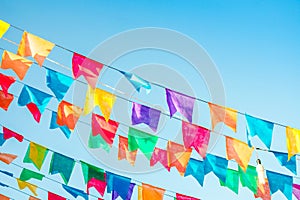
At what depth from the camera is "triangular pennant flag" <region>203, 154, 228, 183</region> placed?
4.72m

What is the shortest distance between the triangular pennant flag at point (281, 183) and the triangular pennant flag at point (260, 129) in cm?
A: 71

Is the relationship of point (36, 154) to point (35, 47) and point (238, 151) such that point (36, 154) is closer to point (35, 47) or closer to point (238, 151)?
point (35, 47)

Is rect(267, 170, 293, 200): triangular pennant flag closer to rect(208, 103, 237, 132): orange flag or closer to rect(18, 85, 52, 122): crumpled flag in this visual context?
rect(208, 103, 237, 132): orange flag

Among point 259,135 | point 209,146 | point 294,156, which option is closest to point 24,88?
point 209,146

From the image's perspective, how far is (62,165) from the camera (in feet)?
16.2

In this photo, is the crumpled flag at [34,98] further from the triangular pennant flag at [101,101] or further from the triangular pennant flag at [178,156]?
the triangular pennant flag at [178,156]

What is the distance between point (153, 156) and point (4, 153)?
2.30 metres

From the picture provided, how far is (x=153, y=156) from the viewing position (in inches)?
188

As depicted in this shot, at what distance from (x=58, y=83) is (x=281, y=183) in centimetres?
309

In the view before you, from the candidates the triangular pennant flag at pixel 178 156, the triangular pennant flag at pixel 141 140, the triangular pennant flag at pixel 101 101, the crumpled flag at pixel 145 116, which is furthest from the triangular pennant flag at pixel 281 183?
the triangular pennant flag at pixel 101 101

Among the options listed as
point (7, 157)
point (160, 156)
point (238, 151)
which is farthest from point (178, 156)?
point (7, 157)

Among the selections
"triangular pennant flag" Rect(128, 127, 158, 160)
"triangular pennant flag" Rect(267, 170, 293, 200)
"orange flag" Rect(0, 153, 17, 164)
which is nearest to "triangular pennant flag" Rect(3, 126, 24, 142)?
"orange flag" Rect(0, 153, 17, 164)

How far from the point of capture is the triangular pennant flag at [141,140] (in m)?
4.59

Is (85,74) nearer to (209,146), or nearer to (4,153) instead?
(209,146)
